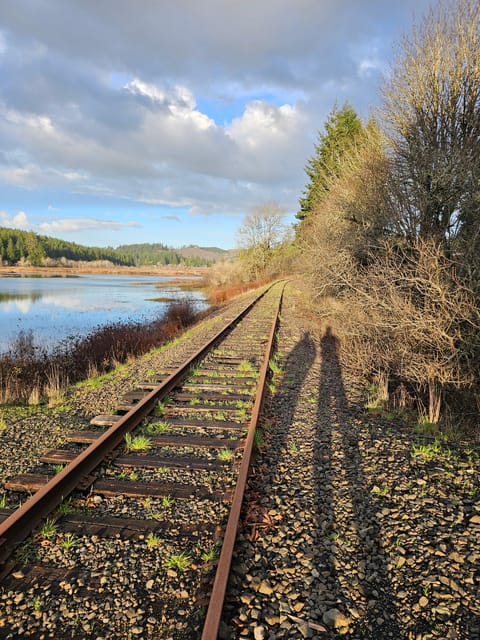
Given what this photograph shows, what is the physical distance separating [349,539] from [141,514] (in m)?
1.67

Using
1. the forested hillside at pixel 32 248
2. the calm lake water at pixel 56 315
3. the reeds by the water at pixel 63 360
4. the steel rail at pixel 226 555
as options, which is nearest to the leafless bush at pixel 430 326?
the steel rail at pixel 226 555

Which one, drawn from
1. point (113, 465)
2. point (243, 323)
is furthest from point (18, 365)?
point (113, 465)

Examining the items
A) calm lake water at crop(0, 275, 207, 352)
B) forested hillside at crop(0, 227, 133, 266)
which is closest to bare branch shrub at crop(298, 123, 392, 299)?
calm lake water at crop(0, 275, 207, 352)

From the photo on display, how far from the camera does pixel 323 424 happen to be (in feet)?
17.7

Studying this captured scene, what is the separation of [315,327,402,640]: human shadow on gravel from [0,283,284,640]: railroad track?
28.4 inches

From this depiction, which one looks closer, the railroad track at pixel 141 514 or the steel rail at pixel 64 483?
the railroad track at pixel 141 514

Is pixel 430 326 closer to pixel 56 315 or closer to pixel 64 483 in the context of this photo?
pixel 64 483

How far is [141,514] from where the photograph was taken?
3346 millimetres

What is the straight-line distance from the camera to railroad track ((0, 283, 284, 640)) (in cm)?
243

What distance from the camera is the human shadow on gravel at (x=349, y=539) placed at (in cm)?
251

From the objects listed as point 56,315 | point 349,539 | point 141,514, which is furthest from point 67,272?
point 349,539

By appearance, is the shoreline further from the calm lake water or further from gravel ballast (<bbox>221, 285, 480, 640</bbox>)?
gravel ballast (<bbox>221, 285, 480, 640</bbox>)

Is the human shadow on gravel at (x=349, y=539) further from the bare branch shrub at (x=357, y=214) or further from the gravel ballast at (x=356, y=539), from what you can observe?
the bare branch shrub at (x=357, y=214)

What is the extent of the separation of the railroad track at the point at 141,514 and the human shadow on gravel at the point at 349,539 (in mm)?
721
